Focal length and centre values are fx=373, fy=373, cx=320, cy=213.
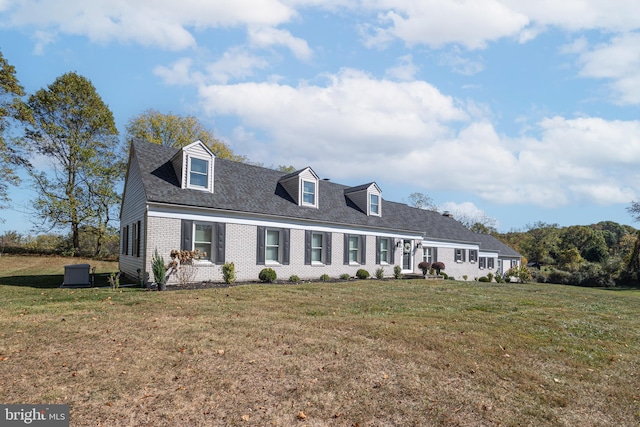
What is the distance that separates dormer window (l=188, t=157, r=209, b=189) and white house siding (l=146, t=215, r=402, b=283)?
6.20 ft

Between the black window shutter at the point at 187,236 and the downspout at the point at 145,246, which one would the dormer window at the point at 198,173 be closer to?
the black window shutter at the point at 187,236

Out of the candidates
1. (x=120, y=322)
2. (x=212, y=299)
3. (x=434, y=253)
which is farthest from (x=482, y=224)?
(x=120, y=322)

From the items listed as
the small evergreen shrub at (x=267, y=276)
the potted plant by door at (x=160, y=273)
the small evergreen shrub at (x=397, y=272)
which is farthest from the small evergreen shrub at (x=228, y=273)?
the small evergreen shrub at (x=397, y=272)

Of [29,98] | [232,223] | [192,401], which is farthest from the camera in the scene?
[29,98]

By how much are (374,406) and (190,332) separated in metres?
4.32

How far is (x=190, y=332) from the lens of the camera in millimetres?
7320

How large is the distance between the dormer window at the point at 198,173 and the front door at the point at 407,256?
574 inches

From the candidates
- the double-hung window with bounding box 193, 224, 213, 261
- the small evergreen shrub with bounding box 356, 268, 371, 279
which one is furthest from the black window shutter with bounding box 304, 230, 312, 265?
the double-hung window with bounding box 193, 224, 213, 261

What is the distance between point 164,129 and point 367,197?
24.2 meters

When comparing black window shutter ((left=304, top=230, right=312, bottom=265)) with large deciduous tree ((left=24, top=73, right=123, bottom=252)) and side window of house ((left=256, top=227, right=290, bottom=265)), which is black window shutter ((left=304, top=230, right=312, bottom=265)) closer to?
side window of house ((left=256, top=227, right=290, bottom=265))

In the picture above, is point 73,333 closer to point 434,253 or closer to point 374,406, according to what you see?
point 374,406

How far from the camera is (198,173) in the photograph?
16938 millimetres

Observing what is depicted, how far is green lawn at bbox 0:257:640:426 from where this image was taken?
14.0 feet

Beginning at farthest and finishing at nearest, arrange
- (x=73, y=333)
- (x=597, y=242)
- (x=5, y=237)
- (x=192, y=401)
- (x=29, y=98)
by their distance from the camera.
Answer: (x=597, y=242) → (x=5, y=237) → (x=29, y=98) → (x=73, y=333) → (x=192, y=401)
